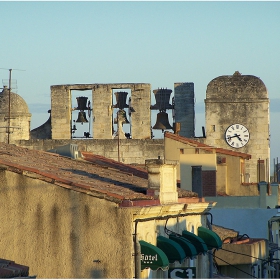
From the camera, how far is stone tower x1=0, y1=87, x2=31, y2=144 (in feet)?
203

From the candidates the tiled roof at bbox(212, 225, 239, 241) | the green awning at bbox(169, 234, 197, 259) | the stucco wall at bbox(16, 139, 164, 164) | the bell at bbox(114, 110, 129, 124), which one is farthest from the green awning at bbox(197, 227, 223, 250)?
the bell at bbox(114, 110, 129, 124)

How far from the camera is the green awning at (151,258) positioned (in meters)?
23.2

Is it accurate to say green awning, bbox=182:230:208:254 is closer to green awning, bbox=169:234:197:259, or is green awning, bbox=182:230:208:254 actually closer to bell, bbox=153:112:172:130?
green awning, bbox=169:234:197:259

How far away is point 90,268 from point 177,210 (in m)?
4.50

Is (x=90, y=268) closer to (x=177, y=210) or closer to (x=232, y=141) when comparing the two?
(x=177, y=210)

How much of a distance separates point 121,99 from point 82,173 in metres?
32.7

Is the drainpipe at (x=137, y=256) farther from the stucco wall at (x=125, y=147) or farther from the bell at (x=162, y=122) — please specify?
the stucco wall at (x=125, y=147)

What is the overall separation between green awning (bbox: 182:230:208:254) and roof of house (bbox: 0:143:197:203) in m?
1.08

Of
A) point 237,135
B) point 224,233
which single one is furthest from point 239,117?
point 224,233

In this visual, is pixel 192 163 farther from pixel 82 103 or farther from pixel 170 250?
pixel 170 250

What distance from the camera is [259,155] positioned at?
195ft

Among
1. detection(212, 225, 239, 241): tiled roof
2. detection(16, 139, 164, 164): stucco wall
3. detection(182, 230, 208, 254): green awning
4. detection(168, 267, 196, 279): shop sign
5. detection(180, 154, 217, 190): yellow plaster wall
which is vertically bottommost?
detection(168, 267, 196, 279): shop sign

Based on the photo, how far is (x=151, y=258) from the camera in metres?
23.3

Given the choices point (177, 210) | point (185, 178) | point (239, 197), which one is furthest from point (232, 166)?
point (177, 210)
